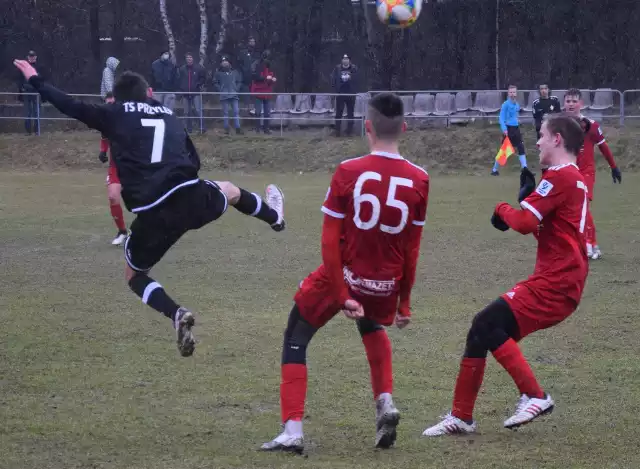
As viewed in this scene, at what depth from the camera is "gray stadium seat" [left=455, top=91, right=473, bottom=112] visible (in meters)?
26.5

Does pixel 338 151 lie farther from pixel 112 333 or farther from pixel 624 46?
pixel 112 333

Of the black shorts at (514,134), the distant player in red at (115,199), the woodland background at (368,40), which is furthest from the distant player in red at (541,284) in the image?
the woodland background at (368,40)

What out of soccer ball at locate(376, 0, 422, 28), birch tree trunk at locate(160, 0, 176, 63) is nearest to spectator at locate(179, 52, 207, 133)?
birch tree trunk at locate(160, 0, 176, 63)

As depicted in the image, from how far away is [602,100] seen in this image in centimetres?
2575

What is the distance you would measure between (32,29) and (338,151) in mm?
13009

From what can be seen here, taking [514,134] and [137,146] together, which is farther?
[514,134]

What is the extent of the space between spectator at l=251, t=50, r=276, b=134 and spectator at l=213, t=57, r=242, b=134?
46 cm

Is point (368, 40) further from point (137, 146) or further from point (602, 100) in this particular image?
point (137, 146)

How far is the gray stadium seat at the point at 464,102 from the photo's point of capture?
26.5 meters

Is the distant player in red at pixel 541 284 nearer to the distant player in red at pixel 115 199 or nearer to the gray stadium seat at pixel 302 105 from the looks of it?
the distant player in red at pixel 115 199

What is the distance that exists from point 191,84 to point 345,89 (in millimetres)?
4149

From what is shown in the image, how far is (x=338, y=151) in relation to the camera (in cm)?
2511

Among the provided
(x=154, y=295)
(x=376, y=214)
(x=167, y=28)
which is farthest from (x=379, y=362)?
(x=167, y=28)

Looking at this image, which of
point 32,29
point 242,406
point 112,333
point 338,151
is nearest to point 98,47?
point 32,29
